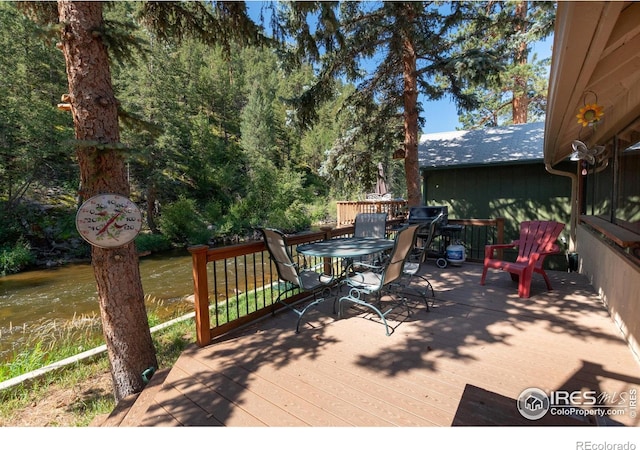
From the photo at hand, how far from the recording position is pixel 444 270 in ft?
16.0

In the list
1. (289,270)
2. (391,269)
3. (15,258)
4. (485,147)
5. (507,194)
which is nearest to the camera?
(391,269)

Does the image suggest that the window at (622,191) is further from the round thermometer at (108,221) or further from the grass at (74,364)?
the round thermometer at (108,221)

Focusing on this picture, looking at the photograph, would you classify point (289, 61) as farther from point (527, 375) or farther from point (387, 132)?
point (527, 375)

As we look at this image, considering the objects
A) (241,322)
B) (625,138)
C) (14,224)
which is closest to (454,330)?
(241,322)

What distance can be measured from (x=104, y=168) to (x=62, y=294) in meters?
6.53

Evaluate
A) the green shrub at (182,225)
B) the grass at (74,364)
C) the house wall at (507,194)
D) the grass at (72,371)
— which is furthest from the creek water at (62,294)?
the house wall at (507,194)

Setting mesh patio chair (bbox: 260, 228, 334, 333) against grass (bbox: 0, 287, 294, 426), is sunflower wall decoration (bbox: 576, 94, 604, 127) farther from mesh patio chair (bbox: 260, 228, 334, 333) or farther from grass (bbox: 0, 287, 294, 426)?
grass (bbox: 0, 287, 294, 426)

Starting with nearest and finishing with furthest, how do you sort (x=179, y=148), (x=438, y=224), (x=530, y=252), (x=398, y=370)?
(x=398, y=370)
(x=530, y=252)
(x=438, y=224)
(x=179, y=148)

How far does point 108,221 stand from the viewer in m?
2.42

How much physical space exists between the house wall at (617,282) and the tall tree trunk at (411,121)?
312cm

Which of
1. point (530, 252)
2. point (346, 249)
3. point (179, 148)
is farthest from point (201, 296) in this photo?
point (179, 148)

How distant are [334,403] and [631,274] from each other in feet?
8.27

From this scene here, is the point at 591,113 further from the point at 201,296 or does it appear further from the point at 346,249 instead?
the point at 201,296

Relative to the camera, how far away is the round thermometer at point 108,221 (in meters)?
2.34
